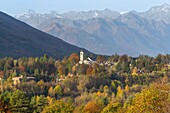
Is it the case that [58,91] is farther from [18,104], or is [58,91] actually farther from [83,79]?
[18,104]

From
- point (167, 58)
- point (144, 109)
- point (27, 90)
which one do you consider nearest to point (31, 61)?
point (27, 90)

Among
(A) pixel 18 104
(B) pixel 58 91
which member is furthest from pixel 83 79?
(A) pixel 18 104

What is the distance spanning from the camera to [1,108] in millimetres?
53188

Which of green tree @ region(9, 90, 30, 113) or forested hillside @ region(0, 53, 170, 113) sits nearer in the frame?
green tree @ region(9, 90, 30, 113)

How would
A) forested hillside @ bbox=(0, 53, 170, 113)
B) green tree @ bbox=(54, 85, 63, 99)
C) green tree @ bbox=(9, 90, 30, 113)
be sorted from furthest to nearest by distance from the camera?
green tree @ bbox=(54, 85, 63, 99)
forested hillside @ bbox=(0, 53, 170, 113)
green tree @ bbox=(9, 90, 30, 113)

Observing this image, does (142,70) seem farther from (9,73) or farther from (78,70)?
(9,73)

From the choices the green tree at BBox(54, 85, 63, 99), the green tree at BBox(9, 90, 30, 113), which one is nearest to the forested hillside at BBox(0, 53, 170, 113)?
the green tree at BBox(54, 85, 63, 99)

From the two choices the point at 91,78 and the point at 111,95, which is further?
the point at 91,78

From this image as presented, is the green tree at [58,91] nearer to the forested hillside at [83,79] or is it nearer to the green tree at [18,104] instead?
the forested hillside at [83,79]

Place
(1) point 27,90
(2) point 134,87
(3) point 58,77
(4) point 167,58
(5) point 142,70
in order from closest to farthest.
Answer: (1) point 27,90 < (2) point 134,87 < (3) point 58,77 < (5) point 142,70 < (4) point 167,58

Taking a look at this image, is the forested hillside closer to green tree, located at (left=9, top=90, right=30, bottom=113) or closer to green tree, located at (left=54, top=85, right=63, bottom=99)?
green tree, located at (left=54, top=85, right=63, bottom=99)

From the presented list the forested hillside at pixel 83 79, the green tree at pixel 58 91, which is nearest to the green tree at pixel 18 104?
the forested hillside at pixel 83 79

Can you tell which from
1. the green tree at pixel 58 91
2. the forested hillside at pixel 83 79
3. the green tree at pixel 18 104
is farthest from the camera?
the green tree at pixel 58 91

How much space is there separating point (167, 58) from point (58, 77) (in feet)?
160
